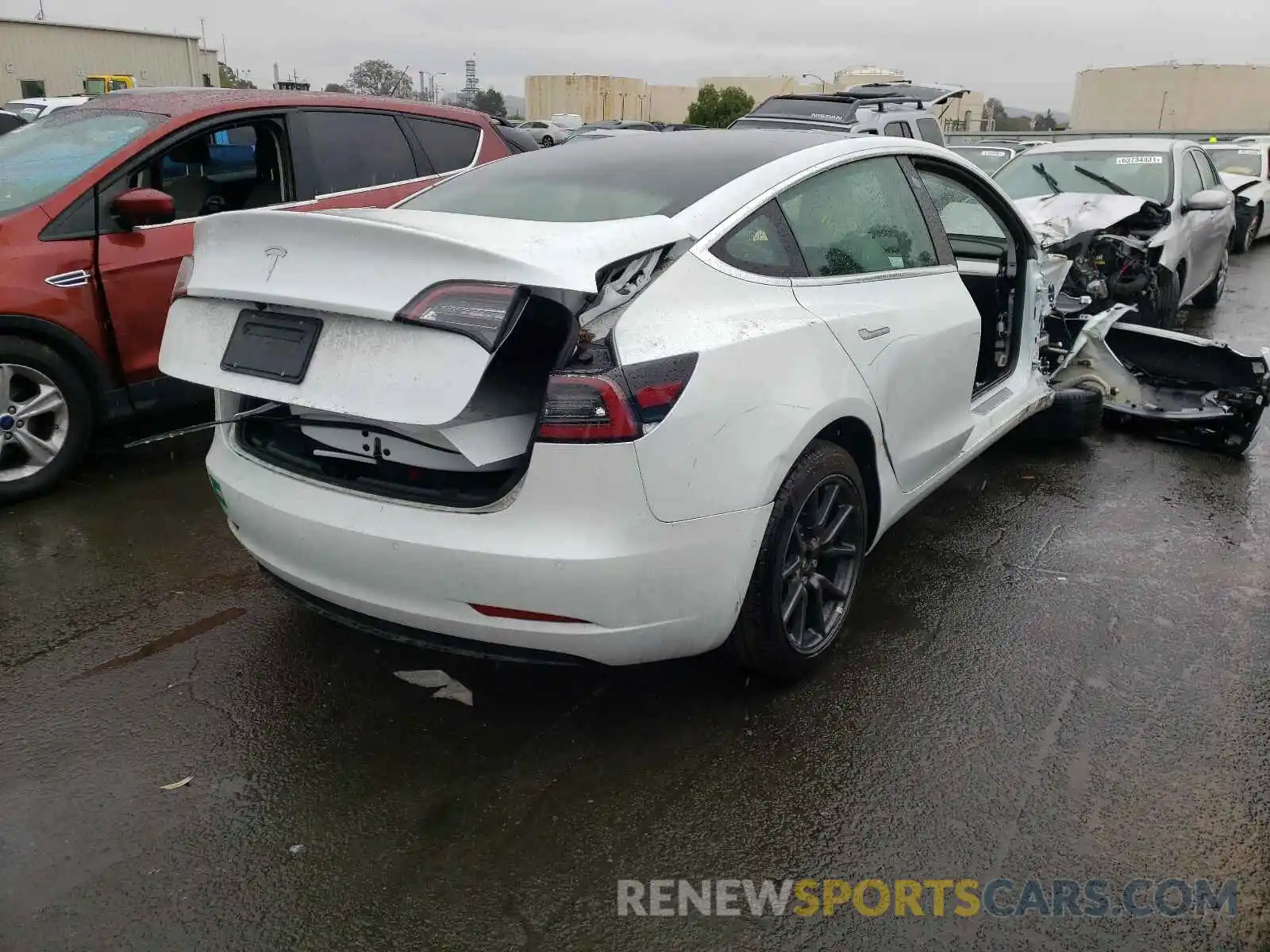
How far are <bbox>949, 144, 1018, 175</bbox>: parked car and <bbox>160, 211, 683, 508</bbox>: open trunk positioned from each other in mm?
10932

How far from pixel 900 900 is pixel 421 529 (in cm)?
146

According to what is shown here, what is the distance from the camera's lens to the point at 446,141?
6191 millimetres

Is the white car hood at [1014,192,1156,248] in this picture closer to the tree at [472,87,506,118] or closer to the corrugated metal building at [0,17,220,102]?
the corrugated metal building at [0,17,220,102]

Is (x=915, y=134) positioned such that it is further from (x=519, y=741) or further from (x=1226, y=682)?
(x=519, y=741)

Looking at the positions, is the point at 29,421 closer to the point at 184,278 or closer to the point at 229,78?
the point at 184,278

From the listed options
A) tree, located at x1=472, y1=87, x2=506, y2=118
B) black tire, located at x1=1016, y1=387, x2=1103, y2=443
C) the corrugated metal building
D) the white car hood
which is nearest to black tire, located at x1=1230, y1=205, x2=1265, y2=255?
the white car hood

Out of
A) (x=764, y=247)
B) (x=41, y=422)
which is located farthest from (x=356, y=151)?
(x=764, y=247)

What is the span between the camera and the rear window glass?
305 cm

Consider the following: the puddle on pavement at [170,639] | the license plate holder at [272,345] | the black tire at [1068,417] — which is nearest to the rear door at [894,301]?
the license plate holder at [272,345]

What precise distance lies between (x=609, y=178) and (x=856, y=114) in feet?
25.3

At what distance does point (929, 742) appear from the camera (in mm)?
2908

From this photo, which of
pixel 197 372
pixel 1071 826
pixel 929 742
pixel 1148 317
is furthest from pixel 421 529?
pixel 1148 317

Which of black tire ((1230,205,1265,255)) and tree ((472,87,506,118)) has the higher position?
tree ((472,87,506,118))

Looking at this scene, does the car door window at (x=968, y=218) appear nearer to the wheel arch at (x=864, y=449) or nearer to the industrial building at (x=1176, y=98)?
the wheel arch at (x=864, y=449)
